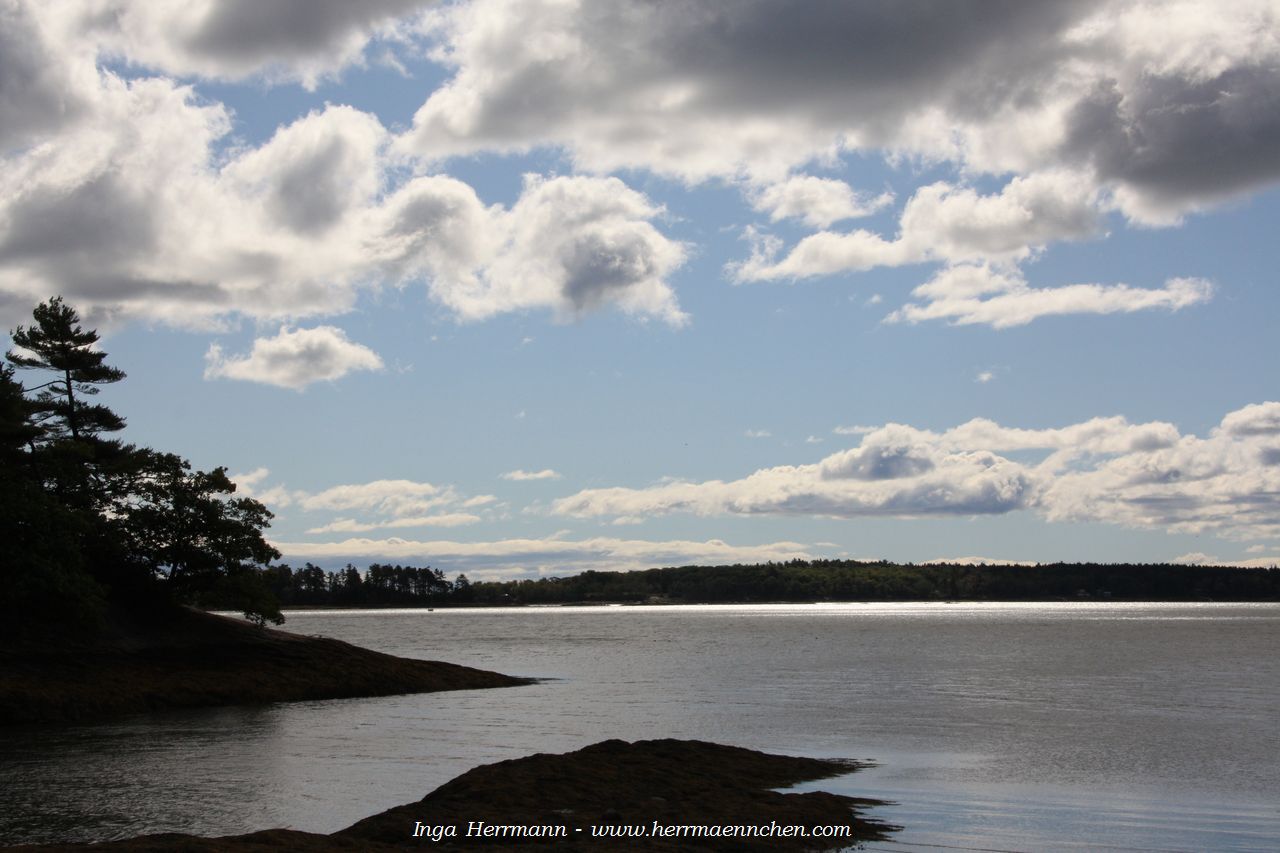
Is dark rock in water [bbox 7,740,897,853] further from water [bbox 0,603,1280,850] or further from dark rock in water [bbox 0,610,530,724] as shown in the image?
dark rock in water [bbox 0,610,530,724]

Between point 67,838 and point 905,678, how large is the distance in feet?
201

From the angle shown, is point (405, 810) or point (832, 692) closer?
point (405, 810)

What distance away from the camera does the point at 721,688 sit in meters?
68.8

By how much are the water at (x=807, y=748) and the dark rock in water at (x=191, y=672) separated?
2.84m

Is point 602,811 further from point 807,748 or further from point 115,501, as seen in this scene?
point 115,501

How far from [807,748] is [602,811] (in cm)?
1706

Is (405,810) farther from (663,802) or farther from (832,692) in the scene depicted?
(832,692)

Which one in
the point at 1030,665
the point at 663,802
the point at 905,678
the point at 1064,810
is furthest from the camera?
the point at 1030,665

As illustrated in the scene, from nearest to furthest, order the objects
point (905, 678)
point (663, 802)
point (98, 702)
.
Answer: point (663, 802) → point (98, 702) → point (905, 678)

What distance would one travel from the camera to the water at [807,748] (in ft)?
86.8

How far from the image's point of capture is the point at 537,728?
4547 centimetres

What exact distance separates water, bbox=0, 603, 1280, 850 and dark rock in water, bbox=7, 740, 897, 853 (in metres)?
2.16

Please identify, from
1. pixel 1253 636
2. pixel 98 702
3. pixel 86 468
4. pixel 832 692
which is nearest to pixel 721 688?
pixel 832 692

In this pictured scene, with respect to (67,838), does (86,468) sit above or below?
above
